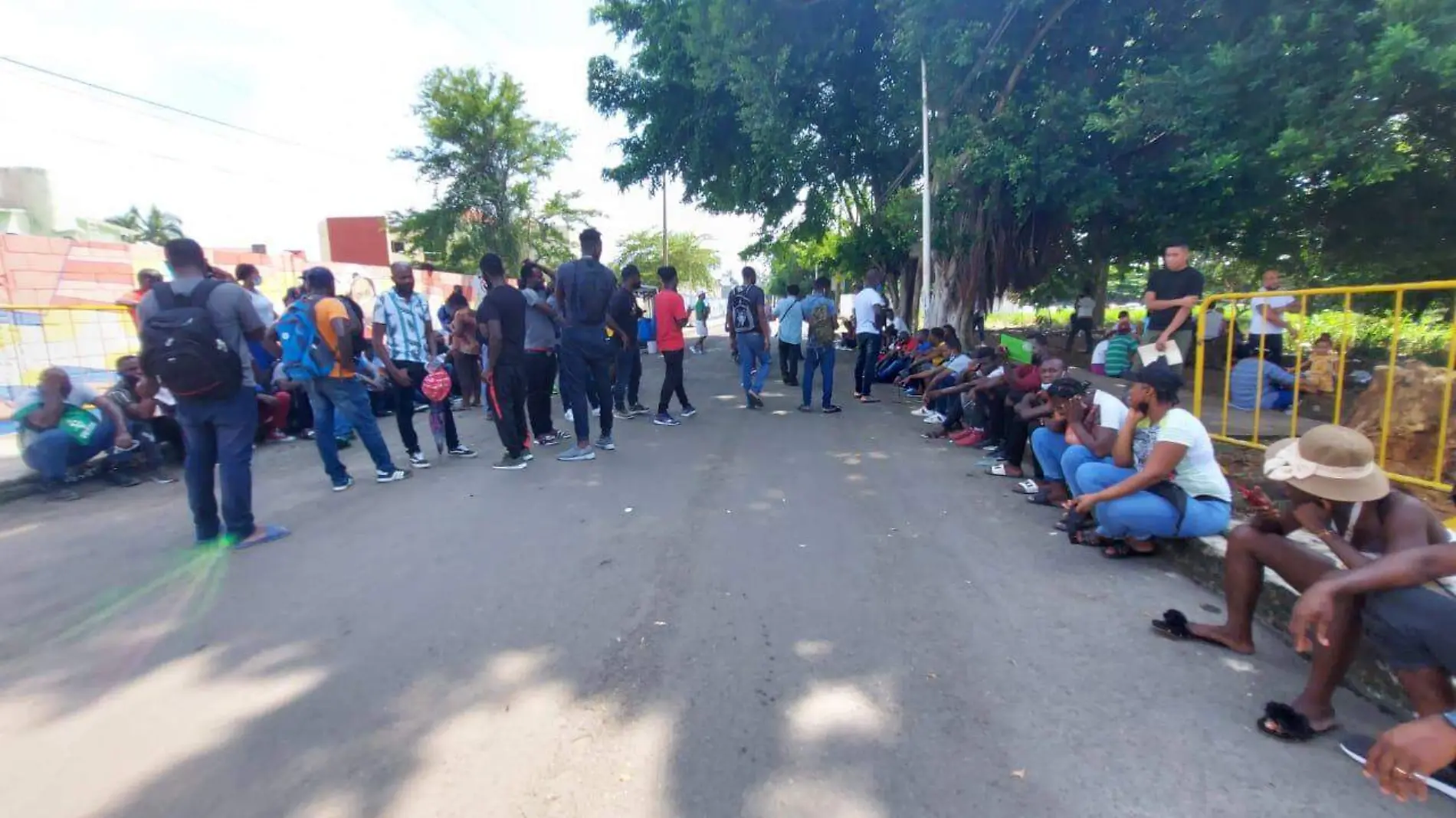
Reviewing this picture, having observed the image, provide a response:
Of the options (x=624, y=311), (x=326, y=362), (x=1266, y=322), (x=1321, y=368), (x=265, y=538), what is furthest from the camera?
(x=624, y=311)

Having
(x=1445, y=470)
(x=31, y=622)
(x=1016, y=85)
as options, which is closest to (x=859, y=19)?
(x=1016, y=85)

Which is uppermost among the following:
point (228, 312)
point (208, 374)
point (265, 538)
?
point (228, 312)

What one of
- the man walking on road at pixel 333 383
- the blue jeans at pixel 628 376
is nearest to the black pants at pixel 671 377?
the blue jeans at pixel 628 376

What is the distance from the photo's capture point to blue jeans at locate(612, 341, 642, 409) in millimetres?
8844

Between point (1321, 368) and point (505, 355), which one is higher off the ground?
point (505, 355)

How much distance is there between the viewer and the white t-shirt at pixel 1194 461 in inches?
153

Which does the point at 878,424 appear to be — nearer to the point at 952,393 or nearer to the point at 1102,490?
the point at 952,393

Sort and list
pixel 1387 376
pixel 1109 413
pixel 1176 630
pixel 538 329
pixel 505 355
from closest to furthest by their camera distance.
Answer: pixel 1176 630, pixel 1109 413, pixel 1387 376, pixel 505 355, pixel 538 329

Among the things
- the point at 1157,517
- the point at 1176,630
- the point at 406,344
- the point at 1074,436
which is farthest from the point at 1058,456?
the point at 406,344

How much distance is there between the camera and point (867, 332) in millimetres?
10906

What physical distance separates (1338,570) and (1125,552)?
5.68ft

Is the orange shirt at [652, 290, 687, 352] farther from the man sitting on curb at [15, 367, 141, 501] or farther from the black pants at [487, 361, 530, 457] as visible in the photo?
the man sitting on curb at [15, 367, 141, 501]

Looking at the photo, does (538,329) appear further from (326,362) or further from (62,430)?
(62,430)

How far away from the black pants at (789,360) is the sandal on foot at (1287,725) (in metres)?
8.62
